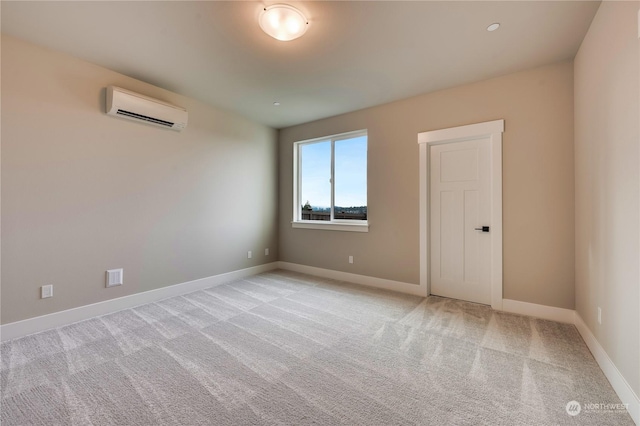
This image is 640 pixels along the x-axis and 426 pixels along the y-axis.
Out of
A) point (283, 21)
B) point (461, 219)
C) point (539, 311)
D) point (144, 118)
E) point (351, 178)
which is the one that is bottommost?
point (539, 311)

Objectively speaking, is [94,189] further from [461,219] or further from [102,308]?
[461,219]

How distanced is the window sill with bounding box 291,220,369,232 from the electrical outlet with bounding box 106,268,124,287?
2633 millimetres

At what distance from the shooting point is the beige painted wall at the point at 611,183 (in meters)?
1.54

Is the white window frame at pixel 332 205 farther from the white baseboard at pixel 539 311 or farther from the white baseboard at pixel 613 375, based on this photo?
the white baseboard at pixel 613 375

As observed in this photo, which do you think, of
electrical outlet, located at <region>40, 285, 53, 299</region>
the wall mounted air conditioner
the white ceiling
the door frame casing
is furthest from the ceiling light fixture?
electrical outlet, located at <region>40, 285, 53, 299</region>

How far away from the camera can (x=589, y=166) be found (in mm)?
2256

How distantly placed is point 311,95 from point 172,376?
3.31 m

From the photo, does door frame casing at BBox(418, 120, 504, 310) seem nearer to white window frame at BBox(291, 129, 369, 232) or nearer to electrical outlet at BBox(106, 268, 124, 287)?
white window frame at BBox(291, 129, 369, 232)

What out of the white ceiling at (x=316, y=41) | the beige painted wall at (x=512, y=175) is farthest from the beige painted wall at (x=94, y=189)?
the beige painted wall at (x=512, y=175)

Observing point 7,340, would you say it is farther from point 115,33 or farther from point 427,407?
point 427,407

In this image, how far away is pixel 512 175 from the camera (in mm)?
2984

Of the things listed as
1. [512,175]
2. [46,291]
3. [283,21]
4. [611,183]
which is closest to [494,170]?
[512,175]

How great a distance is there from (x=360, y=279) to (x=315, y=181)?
1.88 metres

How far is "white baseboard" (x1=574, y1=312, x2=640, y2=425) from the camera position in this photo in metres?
1.48
